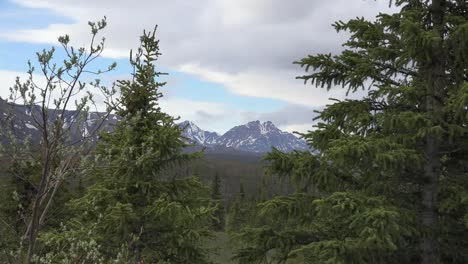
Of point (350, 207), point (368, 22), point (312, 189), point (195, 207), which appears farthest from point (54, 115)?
point (195, 207)

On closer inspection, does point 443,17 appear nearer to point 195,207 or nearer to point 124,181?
point 195,207

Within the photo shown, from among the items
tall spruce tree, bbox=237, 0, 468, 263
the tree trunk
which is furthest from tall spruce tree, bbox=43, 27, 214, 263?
the tree trunk

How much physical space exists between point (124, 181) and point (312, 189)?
219 inches

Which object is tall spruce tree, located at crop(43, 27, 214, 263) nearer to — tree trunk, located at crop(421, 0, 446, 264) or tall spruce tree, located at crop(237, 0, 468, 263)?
tall spruce tree, located at crop(237, 0, 468, 263)

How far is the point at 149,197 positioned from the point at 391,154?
6763 millimetres

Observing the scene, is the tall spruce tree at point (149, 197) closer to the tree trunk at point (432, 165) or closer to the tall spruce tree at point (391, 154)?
the tall spruce tree at point (391, 154)

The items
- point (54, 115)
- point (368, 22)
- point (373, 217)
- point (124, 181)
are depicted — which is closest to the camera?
point (54, 115)

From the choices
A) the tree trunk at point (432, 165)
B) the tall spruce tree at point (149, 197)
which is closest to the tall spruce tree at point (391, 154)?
the tree trunk at point (432, 165)

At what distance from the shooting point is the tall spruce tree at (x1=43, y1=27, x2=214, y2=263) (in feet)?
35.5

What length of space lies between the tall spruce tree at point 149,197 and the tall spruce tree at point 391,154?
10.3 feet

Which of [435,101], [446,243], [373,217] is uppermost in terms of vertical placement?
[435,101]

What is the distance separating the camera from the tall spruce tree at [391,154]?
23.3 feet

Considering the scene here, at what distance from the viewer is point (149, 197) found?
37.0 feet

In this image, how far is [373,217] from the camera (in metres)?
6.25
